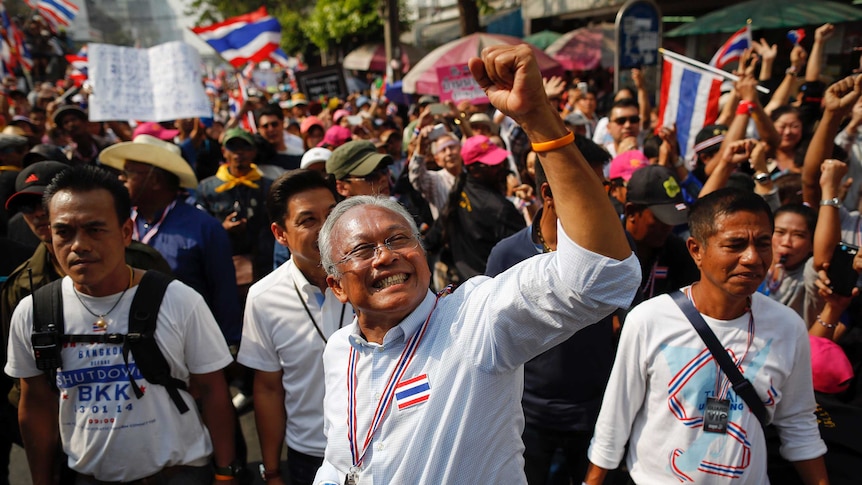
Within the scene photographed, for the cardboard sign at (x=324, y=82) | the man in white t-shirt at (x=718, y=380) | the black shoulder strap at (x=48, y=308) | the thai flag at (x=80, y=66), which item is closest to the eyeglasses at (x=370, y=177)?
the black shoulder strap at (x=48, y=308)

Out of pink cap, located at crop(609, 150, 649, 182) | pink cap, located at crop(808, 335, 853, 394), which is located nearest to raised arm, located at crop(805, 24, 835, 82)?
pink cap, located at crop(609, 150, 649, 182)

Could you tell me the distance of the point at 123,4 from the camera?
249 feet

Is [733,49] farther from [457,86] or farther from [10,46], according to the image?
[10,46]

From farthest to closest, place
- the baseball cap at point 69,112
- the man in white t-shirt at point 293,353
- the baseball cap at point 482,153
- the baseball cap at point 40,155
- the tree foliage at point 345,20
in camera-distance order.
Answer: the tree foliage at point 345,20, the baseball cap at point 69,112, the baseball cap at point 40,155, the baseball cap at point 482,153, the man in white t-shirt at point 293,353

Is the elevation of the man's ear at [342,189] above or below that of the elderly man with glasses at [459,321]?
below

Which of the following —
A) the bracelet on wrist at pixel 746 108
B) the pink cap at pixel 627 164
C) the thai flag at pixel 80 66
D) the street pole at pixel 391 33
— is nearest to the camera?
the pink cap at pixel 627 164

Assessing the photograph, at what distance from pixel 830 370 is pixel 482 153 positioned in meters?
2.48

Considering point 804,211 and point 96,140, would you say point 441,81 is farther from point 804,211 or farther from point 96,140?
point 804,211

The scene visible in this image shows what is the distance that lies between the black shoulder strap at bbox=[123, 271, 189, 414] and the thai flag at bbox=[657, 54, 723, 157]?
5003 mm

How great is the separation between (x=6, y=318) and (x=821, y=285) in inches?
144

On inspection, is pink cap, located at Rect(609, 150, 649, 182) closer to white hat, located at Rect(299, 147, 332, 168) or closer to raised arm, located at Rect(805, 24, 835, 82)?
white hat, located at Rect(299, 147, 332, 168)

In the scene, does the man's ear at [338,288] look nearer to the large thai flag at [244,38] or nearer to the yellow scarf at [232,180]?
the yellow scarf at [232,180]

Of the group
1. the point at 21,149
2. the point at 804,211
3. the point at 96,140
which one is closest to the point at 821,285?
the point at 804,211

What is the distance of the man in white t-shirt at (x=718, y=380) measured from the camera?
2004mm
